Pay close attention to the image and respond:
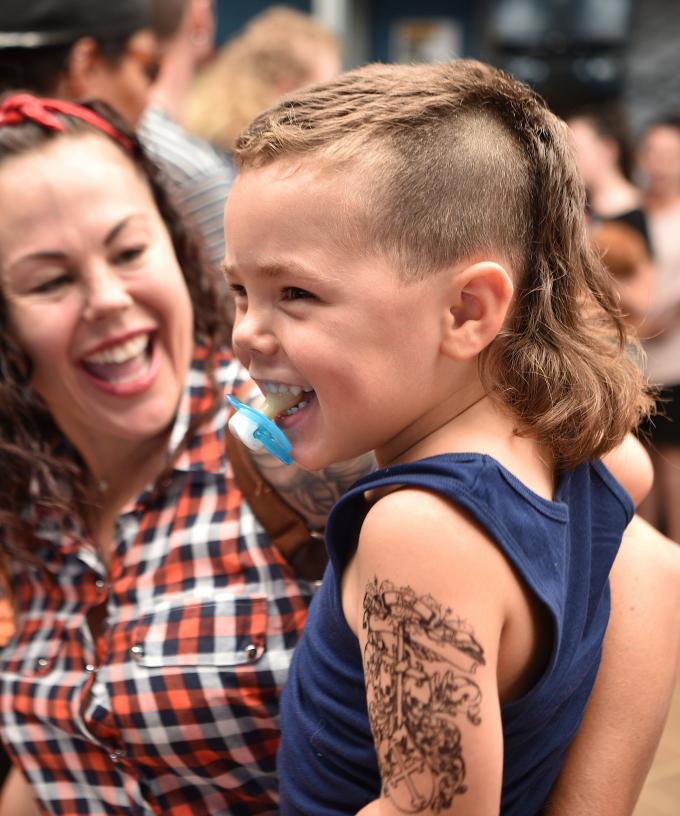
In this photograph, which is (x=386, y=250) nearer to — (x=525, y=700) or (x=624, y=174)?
(x=525, y=700)

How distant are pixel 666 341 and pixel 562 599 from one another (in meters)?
3.71

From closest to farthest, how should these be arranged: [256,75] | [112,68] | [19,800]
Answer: [19,800]
[112,68]
[256,75]

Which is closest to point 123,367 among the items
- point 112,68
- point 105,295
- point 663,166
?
point 105,295

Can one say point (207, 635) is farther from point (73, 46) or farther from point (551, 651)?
point (73, 46)

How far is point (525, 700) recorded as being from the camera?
1.04 metres

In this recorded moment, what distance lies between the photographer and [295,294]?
3.52 feet

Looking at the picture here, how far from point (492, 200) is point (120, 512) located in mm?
925

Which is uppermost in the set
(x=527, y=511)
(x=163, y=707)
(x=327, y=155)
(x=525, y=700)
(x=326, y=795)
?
(x=327, y=155)

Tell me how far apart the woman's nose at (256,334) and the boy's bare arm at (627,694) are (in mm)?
563

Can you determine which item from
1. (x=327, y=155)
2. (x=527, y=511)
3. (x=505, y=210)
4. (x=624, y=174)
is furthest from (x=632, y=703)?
(x=624, y=174)

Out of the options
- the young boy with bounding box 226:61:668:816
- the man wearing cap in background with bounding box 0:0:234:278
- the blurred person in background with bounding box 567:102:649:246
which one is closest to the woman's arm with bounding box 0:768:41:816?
the young boy with bounding box 226:61:668:816

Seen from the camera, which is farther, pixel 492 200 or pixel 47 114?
pixel 47 114

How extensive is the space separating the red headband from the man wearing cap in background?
0.46m

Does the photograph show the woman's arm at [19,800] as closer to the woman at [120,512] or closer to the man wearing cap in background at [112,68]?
the woman at [120,512]
